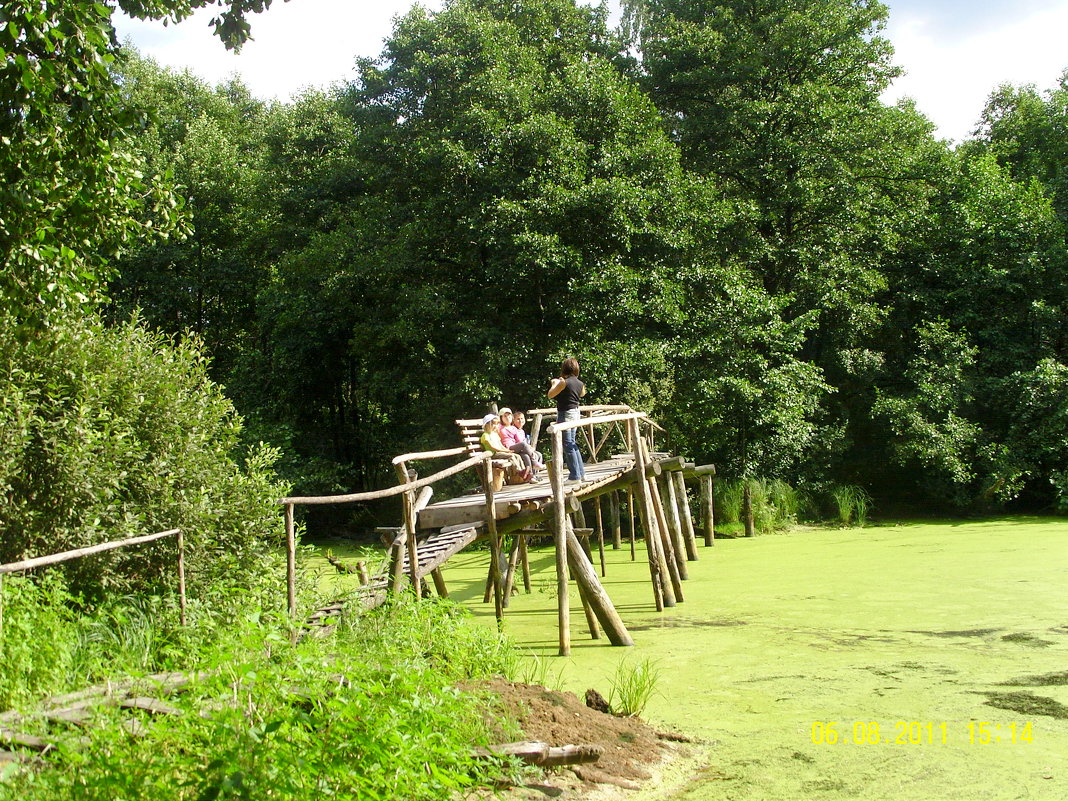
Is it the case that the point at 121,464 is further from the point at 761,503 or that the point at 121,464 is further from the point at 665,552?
the point at 761,503

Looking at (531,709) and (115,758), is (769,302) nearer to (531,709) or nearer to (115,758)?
(531,709)

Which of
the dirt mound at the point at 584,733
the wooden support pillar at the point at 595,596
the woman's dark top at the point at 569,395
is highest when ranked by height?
the woman's dark top at the point at 569,395

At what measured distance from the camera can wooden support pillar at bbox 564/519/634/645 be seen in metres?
9.23

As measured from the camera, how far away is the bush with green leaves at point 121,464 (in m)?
7.22

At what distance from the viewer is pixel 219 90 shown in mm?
31234

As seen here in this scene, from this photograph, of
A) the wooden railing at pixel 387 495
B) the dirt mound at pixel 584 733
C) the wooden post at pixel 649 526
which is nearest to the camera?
the dirt mound at pixel 584 733

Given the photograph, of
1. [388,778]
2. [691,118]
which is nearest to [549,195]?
[691,118]

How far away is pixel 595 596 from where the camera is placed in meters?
9.27

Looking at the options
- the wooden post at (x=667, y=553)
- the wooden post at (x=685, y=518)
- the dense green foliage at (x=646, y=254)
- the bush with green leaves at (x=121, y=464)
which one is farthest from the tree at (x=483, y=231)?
the bush with green leaves at (x=121, y=464)

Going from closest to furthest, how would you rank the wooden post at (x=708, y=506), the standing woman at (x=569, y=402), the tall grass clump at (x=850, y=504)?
the standing woman at (x=569, y=402), the wooden post at (x=708, y=506), the tall grass clump at (x=850, y=504)

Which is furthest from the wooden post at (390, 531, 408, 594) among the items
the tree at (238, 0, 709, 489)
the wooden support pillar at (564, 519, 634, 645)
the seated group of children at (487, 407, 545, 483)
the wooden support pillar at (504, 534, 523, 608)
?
the tree at (238, 0, 709, 489)

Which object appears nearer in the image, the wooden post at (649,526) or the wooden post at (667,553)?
the wooden post at (649,526)
